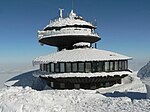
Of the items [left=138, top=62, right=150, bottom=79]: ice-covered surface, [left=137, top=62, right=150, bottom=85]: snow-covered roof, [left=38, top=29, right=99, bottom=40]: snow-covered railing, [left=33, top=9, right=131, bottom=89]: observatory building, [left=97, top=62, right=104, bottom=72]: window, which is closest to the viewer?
[left=137, top=62, right=150, bottom=85]: snow-covered roof

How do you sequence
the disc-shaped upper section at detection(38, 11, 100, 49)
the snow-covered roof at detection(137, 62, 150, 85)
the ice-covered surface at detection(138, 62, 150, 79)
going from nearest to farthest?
1. the snow-covered roof at detection(137, 62, 150, 85)
2. the ice-covered surface at detection(138, 62, 150, 79)
3. the disc-shaped upper section at detection(38, 11, 100, 49)

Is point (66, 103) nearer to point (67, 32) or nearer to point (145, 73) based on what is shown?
point (145, 73)

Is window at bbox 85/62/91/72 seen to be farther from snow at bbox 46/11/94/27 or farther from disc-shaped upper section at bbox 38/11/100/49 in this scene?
snow at bbox 46/11/94/27

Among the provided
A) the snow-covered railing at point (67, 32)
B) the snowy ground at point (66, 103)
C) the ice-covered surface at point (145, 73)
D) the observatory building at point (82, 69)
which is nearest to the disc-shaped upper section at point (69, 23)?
the snow-covered railing at point (67, 32)

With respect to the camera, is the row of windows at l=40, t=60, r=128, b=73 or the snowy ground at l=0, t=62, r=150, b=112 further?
the row of windows at l=40, t=60, r=128, b=73

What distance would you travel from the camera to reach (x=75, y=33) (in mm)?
30062

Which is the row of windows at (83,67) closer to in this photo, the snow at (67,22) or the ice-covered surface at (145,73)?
the snow at (67,22)

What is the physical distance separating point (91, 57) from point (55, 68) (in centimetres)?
415

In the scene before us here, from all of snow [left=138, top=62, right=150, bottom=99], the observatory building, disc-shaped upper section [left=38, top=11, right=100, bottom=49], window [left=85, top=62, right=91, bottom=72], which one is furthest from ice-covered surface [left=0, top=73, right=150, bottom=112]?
disc-shaped upper section [left=38, top=11, right=100, bottom=49]

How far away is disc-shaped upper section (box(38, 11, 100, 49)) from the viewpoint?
30.3m

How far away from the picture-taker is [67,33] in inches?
1182

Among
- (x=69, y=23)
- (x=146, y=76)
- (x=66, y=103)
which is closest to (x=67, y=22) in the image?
(x=69, y=23)

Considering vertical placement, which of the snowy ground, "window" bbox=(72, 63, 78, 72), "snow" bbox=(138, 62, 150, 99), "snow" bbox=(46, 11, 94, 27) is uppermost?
"snow" bbox=(46, 11, 94, 27)

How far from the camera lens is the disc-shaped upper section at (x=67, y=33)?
3027 cm
